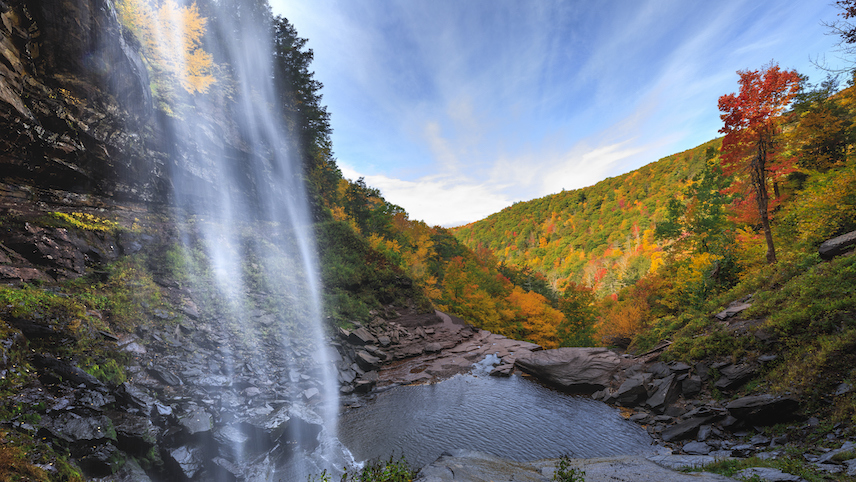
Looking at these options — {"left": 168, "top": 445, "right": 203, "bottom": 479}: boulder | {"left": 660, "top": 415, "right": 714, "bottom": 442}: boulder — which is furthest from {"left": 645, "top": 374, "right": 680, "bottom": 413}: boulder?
{"left": 168, "top": 445, "right": 203, "bottom": 479}: boulder

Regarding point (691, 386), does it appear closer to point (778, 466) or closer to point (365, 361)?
point (778, 466)

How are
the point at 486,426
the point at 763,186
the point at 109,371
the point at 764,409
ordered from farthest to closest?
the point at 763,186 → the point at 486,426 → the point at 764,409 → the point at 109,371

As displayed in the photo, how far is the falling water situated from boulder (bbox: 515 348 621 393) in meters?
13.7

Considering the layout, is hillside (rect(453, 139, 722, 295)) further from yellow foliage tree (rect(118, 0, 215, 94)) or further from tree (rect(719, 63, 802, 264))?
yellow foliage tree (rect(118, 0, 215, 94))

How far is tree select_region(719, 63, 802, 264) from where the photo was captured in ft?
50.3

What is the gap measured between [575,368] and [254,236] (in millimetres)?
26845

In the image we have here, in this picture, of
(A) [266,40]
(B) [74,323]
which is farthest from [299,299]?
(A) [266,40]

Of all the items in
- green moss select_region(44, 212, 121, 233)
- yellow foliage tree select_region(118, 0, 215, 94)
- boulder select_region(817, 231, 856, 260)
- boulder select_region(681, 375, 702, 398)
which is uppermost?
yellow foliage tree select_region(118, 0, 215, 94)

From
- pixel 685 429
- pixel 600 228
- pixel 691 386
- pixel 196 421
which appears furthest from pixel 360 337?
pixel 600 228

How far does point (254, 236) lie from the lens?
23766 millimetres

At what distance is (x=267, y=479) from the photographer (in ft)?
28.8

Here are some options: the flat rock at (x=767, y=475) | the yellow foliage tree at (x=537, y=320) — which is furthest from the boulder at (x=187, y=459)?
the yellow foliage tree at (x=537, y=320)

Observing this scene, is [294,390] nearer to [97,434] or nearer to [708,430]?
[97,434]

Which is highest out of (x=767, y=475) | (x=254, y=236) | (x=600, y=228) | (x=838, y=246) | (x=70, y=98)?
(x=70, y=98)
